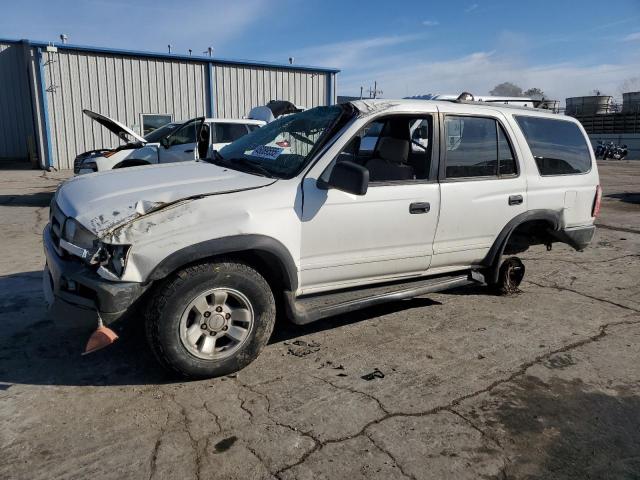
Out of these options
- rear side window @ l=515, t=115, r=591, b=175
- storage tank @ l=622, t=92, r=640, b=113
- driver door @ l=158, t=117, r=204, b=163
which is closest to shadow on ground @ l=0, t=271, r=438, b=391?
rear side window @ l=515, t=115, r=591, b=175

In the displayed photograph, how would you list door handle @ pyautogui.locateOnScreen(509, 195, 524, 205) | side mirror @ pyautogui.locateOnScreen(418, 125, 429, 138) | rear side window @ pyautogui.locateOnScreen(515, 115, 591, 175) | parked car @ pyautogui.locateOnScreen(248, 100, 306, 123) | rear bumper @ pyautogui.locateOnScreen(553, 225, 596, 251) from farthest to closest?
parked car @ pyautogui.locateOnScreen(248, 100, 306, 123), rear bumper @ pyautogui.locateOnScreen(553, 225, 596, 251), rear side window @ pyautogui.locateOnScreen(515, 115, 591, 175), door handle @ pyautogui.locateOnScreen(509, 195, 524, 205), side mirror @ pyautogui.locateOnScreen(418, 125, 429, 138)

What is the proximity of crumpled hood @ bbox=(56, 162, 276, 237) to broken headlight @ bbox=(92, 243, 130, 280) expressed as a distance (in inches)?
3.9

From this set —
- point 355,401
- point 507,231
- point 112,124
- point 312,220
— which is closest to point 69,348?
point 312,220

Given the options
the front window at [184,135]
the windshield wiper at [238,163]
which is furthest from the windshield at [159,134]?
the windshield wiper at [238,163]

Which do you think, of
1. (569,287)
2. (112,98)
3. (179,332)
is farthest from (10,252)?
(112,98)

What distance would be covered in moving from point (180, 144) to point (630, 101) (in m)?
41.4

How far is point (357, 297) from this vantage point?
3.70 metres

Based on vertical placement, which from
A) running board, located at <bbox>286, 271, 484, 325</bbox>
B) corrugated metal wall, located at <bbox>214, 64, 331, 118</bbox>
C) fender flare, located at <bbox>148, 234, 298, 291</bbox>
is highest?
corrugated metal wall, located at <bbox>214, 64, 331, 118</bbox>

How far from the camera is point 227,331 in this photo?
3.20 metres

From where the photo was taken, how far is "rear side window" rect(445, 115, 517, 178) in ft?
13.4

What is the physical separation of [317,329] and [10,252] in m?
4.44

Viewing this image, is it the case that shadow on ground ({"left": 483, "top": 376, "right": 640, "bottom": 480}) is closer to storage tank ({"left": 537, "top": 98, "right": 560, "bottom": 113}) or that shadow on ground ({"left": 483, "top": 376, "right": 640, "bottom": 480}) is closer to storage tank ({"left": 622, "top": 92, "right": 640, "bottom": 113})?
storage tank ({"left": 537, "top": 98, "right": 560, "bottom": 113})

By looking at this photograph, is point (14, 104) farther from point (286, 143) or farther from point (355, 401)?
point (355, 401)

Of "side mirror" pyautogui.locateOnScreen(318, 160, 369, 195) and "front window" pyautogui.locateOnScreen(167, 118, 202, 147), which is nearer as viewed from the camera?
"side mirror" pyautogui.locateOnScreen(318, 160, 369, 195)
